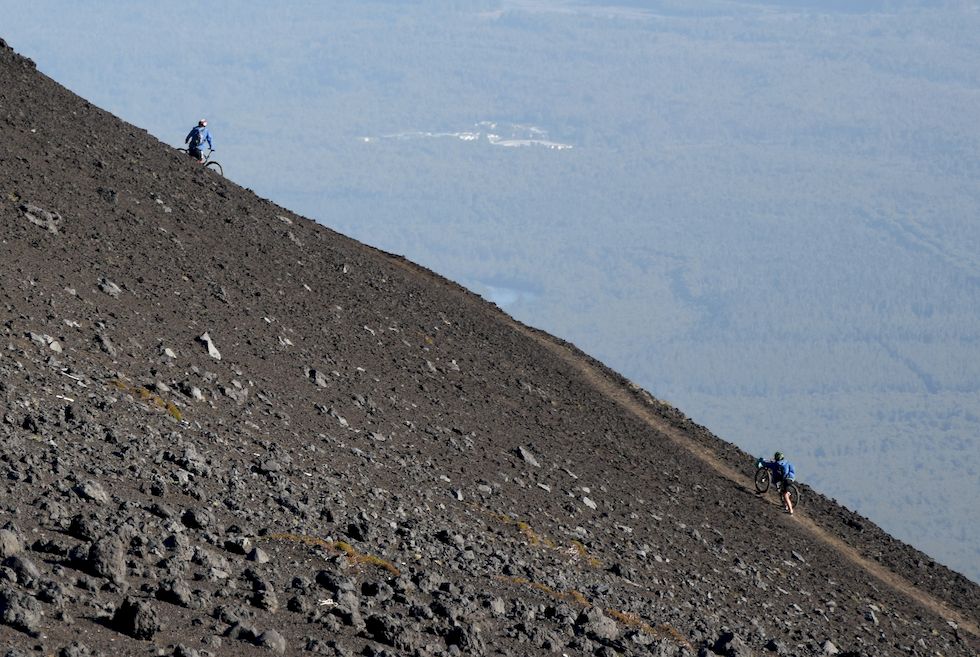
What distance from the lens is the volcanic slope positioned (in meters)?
15.4

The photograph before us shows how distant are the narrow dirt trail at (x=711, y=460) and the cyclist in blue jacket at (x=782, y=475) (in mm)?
354

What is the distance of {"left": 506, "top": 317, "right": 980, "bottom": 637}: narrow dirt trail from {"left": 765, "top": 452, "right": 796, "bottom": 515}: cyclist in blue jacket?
35 centimetres

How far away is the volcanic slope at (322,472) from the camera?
15391 millimetres

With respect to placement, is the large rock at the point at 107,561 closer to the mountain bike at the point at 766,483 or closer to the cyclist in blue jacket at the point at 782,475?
the cyclist in blue jacket at the point at 782,475

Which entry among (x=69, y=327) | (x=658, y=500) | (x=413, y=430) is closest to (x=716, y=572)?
(x=658, y=500)

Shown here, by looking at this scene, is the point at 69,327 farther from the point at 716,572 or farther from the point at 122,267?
the point at 716,572

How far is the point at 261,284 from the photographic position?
3256 cm

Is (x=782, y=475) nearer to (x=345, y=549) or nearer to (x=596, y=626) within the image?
(x=596, y=626)

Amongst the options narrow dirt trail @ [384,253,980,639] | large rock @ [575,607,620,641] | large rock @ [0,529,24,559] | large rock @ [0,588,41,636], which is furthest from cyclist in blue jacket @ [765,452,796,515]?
large rock @ [0,588,41,636]

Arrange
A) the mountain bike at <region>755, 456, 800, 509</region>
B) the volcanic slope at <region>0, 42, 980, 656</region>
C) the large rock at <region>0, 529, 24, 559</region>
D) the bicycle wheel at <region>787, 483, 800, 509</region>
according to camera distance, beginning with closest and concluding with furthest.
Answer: the large rock at <region>0, 529, 24, 559</region> < the volcanic slope at <region>0, 42, 980, 656</region> < the mountain bike at <region>755, 456, 800, 509</region> < the bicycle wheel at <region>787, 483, 800, 509</region>

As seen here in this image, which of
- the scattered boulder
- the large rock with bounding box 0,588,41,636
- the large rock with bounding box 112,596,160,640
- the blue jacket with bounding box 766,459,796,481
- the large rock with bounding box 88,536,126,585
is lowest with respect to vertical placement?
the large rock with bounding box 0,588,41,636

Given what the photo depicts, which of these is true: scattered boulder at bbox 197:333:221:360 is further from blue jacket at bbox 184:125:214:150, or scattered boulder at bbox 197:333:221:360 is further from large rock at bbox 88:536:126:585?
blue jacket at bbox 184:125:214:150

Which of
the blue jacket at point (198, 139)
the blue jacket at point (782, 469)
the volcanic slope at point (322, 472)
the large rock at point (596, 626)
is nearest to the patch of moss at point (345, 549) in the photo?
the volcanic slope at point (322, 472)

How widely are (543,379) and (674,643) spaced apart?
17.5 m
